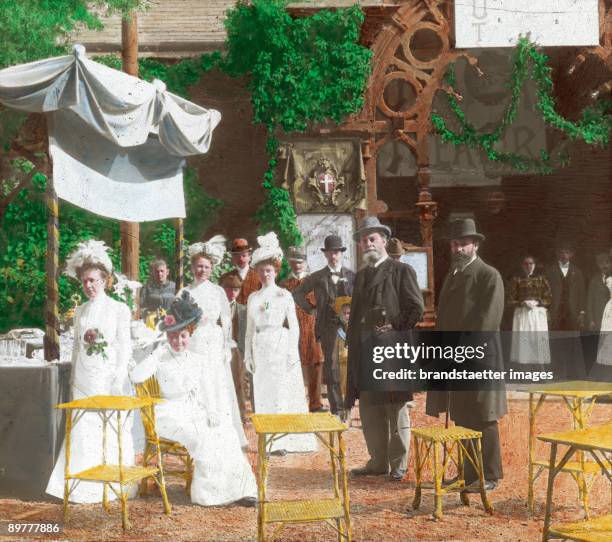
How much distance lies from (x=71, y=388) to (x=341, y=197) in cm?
482

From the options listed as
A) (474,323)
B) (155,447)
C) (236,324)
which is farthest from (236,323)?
(474,323)

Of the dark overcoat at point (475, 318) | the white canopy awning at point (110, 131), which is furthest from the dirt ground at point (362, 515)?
the white canopy awning at point (110, 131)

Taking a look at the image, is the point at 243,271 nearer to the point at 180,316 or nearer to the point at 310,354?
the point at 310,354

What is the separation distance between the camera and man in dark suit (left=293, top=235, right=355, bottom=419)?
7367mm

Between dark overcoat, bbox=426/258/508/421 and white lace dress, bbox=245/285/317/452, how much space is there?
5.20ft

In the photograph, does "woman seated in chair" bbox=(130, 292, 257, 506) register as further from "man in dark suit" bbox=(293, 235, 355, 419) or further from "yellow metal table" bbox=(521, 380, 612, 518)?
"man in dark suit" bbox=(293, 235, 355, 419)

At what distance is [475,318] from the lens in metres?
5.13

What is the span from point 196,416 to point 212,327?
0.83m

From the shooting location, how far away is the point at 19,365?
5043 mm

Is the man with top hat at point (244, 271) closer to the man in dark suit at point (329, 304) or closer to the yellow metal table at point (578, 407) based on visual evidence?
the man in dark suit at point (329, 304)

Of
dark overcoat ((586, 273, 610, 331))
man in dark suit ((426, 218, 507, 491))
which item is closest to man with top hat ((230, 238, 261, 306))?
man in dark suit ((426, 218, 507, 491))

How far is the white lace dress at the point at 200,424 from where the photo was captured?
484cm

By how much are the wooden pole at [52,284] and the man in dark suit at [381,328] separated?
1.99 m

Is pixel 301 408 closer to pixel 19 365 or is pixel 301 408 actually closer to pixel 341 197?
pixel 19 365
